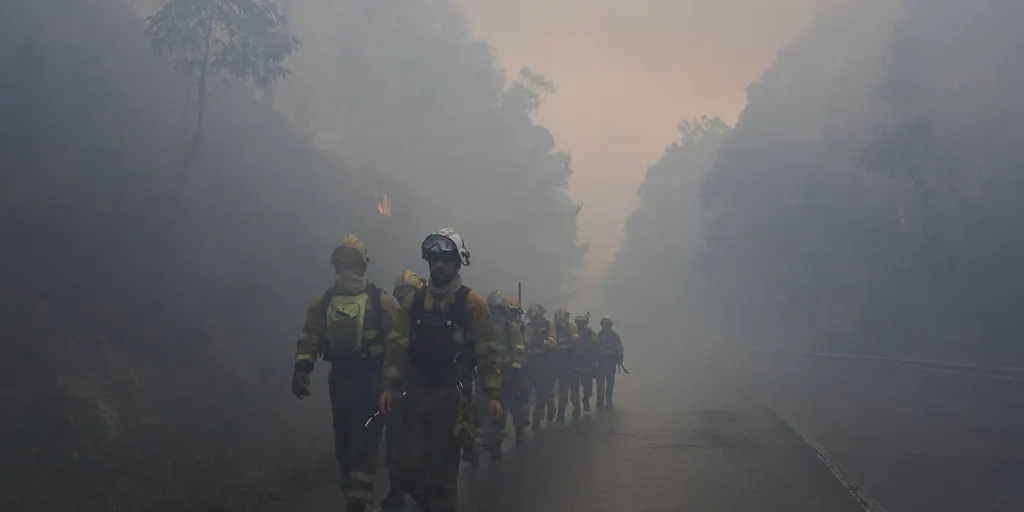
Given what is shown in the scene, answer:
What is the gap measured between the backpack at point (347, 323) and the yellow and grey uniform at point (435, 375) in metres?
0.96

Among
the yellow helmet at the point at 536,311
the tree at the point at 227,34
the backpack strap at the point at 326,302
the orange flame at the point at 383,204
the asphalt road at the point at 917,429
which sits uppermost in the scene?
the tree at the point at 227,34

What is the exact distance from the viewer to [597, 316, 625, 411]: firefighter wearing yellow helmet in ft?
64.7

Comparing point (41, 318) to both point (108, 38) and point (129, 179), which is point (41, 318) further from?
point (108, 38)

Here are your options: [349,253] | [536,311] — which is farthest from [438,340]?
[536,311]

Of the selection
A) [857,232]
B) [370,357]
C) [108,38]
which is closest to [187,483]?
[370,357]

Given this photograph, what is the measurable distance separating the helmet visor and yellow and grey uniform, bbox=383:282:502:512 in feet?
0.86

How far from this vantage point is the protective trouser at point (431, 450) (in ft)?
20.0

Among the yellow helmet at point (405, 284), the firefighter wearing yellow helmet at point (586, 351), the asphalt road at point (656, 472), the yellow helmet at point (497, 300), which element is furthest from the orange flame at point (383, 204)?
the yellow helmet at point (405, 284)

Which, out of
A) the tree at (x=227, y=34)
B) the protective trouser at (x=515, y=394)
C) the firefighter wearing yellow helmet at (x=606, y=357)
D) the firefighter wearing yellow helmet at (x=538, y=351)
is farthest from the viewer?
the firefighter wearing yellow helmet at (x=606, y=357)

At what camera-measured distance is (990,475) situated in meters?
10.4

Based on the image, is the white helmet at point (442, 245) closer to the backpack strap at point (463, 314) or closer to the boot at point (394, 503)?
the backpack strap at point (463, 314)

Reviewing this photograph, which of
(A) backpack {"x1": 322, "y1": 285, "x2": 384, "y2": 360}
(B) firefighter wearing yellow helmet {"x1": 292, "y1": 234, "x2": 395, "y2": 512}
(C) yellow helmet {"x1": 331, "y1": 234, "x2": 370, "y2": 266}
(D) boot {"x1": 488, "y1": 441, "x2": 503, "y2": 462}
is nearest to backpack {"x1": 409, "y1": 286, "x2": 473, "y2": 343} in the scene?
(B) firefighter wearing yellow helmet {"x1": 292, "y1": 234, "x2": 395, "y2": 512}

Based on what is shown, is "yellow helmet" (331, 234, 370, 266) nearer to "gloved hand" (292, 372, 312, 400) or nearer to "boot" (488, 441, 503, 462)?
"gloved hand" (292, 372, 312, 400)

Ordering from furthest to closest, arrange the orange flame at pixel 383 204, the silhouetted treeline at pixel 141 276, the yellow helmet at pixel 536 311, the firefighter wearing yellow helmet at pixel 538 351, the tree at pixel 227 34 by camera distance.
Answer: the orange flame at pixel 383 204, the tree at pixel 227 34, the yellow helmet at pixel 536 311, the firefighter wearing yellow helmet at pixel 538 351, the silhouetted treeline at pixel 141 276
